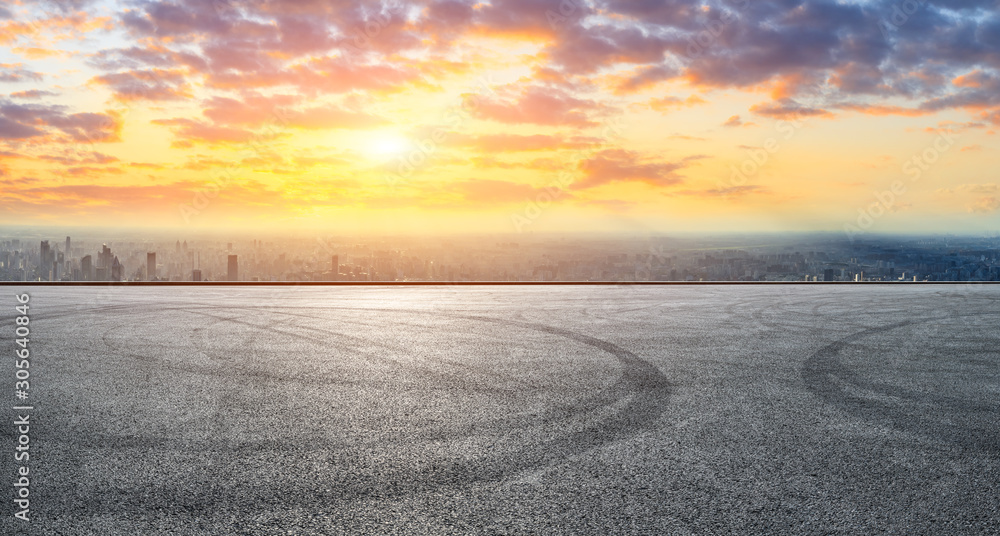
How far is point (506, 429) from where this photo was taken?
16.4 feet

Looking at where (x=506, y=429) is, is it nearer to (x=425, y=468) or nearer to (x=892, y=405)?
(x=425, y=468)

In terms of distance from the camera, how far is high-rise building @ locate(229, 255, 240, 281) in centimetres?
2082

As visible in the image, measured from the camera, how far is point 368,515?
3455mm

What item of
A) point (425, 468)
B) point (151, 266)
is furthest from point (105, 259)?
point (425, 468)

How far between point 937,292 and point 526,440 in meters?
18.7

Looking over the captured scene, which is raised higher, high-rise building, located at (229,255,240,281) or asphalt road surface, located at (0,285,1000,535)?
high-rise building, located at (229,255,240,281)

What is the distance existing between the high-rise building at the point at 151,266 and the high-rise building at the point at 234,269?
7.50ft

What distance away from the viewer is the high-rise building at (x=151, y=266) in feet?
66.7

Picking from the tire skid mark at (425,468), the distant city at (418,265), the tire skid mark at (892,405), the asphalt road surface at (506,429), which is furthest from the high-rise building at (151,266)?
the tire skid mark at (892,405)

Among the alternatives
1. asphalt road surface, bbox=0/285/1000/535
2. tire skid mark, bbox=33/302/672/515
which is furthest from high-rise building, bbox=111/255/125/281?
tire skid mark, bbox=33/302/672/515

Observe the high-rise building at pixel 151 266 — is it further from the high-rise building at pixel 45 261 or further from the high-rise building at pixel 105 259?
the high-rise building at pixel 45 261

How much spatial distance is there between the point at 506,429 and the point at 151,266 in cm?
2035

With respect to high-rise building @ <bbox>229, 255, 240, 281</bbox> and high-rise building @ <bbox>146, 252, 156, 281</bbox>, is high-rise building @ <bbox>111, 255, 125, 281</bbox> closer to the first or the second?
high-rise building @ <bbox>146, 252, 156, 281</bbox>

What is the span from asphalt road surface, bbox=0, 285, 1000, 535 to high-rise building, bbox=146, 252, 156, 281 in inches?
401
